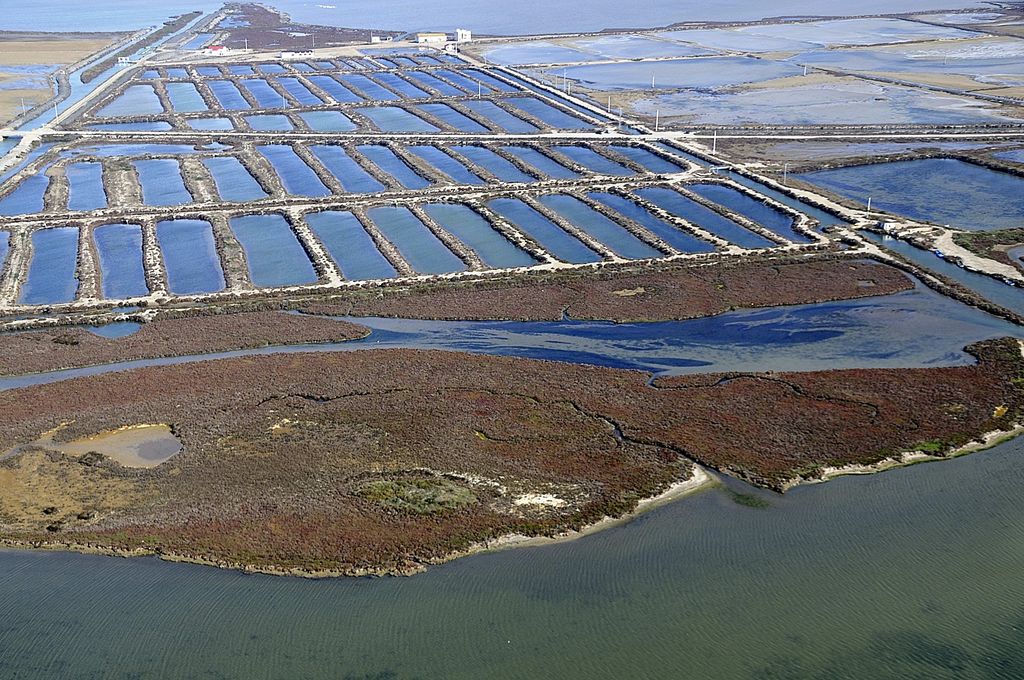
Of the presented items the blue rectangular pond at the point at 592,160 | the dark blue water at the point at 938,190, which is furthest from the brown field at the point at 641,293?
the blue rectangular pond at the point at 592,160

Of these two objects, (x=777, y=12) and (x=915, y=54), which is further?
(x=777, y=12)

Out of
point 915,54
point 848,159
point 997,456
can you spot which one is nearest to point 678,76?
point 915,54

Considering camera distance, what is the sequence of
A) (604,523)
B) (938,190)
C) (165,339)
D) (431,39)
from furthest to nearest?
(431,39) < (938,190) < (165,339) < (604,523)

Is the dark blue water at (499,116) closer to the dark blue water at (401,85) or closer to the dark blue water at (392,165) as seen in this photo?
the dark blue water at (401,85)

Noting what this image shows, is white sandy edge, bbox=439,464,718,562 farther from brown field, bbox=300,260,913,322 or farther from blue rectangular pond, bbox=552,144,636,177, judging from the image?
blue rectangular pond, bbox=552,144,636,177

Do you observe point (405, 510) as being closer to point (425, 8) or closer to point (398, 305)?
point (398, 305)

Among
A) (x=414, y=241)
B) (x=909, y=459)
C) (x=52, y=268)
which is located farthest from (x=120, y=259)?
(x=909, y=459)

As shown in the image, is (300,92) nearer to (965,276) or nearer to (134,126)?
(134,126)
